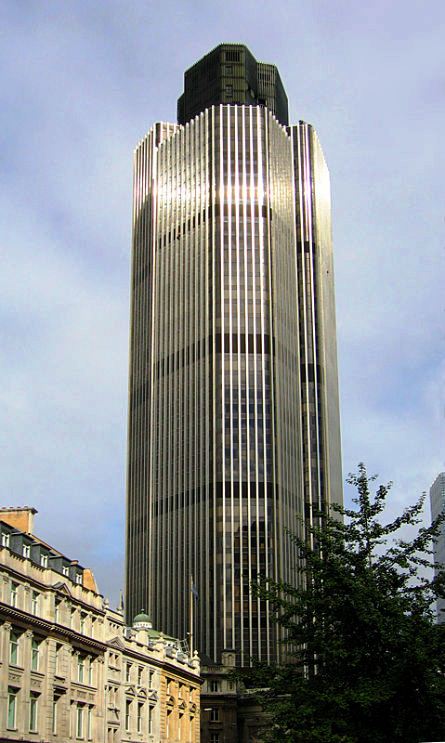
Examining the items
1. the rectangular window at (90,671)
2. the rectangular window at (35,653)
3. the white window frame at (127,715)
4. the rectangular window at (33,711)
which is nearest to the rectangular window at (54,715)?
the rectangular window at (33,711)

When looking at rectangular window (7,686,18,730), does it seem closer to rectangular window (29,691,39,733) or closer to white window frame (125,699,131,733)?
rectangular window (29,691,39,733)

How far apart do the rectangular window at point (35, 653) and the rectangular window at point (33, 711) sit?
5.12 ft

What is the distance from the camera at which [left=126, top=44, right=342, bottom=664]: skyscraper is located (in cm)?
16525

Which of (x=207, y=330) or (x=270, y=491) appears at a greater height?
(x=207, y=330)

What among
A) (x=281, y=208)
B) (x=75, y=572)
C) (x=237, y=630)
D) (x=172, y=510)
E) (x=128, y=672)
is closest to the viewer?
(x=75, y=572)

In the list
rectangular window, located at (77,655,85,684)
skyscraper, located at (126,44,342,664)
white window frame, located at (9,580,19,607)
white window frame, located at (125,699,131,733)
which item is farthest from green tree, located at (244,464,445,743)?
skyscraper, located at (126,44,342,664)

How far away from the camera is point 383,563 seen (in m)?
45.4

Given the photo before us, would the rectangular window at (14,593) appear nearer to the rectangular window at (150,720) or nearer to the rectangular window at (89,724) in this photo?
the rectangular window at (89,724)

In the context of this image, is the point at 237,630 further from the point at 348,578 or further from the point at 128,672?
the point at 348,578

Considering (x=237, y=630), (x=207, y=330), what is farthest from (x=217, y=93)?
(x=237, y=630)

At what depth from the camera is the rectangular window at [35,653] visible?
64.7m

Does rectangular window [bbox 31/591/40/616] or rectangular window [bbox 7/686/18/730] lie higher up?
rectangular window [bbox 31/591/40/616]

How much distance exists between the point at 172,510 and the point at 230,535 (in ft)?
39.0

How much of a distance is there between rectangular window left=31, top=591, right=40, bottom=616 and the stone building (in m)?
0.06
